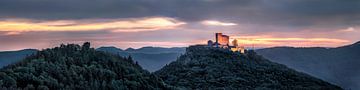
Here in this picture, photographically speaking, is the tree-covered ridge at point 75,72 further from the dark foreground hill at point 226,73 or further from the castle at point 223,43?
the castle at point 223,43

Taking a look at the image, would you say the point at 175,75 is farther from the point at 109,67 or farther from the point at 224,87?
the point at 109,67

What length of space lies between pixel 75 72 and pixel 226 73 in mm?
64198

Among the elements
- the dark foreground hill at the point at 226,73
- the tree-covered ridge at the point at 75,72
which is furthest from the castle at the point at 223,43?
the tree-covered ridge at the point at 75,72

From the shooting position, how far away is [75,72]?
40438mm

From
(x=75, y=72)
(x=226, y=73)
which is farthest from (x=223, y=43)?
(x=75, y=72)

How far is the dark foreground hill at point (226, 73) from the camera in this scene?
91.5 meters

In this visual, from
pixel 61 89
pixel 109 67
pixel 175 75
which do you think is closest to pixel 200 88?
pixel 175 75

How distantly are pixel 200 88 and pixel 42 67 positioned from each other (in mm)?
44969

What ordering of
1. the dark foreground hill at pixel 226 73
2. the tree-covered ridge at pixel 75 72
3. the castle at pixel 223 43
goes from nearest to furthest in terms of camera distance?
the tree-covered ridge at pixel 75 72 → the dark foreground hill at pixel 226 73 → the castle at pixel 223 43

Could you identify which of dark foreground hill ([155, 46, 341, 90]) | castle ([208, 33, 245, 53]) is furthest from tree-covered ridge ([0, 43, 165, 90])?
castle ([208, 33, 245, 53])

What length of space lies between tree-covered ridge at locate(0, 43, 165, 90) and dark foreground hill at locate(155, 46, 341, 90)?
34.1 meters

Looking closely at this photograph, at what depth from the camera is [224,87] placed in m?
85.7

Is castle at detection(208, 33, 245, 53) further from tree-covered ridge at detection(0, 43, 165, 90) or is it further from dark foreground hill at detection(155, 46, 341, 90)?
tree-covered ridge at detection(0, 43, 165, 90)

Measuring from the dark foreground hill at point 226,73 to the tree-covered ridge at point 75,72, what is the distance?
34078 mm
